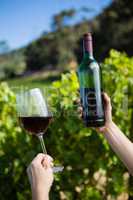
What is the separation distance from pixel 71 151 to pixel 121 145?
6.65ft

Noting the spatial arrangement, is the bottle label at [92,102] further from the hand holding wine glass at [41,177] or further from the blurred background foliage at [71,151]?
the blurred background foliage at [71,151]

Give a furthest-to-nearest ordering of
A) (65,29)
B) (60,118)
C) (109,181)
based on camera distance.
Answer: (65,29), (109,181), (60,118)

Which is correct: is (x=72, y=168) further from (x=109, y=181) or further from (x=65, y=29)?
(x=65, y=29)

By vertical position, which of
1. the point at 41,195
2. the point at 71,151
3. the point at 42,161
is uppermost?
the point at 42,161

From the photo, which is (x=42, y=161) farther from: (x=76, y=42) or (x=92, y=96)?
(x=76, y=42)

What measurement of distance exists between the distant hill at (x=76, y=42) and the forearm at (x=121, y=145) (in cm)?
3593

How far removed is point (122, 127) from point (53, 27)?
185 feet

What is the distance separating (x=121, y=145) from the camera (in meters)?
2.50

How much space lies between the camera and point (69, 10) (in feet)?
197

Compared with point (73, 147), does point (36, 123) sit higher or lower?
higher

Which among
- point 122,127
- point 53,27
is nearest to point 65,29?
point 53,27

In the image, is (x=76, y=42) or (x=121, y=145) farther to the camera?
(x=76, y=42)

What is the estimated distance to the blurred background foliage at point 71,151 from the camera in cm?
441

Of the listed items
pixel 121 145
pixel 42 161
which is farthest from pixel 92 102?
pixel 42 161
